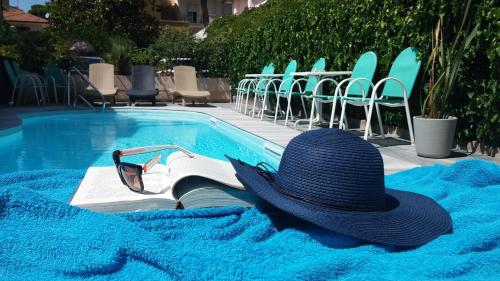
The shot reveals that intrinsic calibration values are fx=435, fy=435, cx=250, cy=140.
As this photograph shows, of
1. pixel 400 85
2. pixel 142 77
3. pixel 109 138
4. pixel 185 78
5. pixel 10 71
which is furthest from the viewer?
pixel 185 78

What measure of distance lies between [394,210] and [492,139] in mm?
2732

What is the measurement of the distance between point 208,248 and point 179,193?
537 millimetres

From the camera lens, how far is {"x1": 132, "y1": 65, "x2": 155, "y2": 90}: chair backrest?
11977 mm

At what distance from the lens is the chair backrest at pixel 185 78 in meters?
12.1

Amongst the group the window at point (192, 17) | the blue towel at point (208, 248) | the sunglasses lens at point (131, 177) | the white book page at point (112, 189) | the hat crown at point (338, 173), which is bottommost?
the blue towel at point (208, 248)

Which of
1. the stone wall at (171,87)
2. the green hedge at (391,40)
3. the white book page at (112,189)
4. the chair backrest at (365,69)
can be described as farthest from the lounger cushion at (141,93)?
the white book page at (112,189)

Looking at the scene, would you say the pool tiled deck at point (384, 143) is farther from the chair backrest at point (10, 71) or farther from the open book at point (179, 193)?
the open book at point (179, 193)

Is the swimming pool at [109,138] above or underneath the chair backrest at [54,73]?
underneath

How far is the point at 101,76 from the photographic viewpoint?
1151cm

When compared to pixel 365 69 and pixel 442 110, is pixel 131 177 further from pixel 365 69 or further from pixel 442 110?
pixel 365 69

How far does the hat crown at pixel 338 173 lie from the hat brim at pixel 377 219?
4 centimetres

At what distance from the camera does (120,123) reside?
9078 millimetres

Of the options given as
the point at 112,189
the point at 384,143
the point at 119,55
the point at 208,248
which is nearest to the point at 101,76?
the point at 119,55

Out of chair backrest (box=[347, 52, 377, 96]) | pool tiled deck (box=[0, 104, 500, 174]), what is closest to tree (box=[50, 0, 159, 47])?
pool tiled deck (box=[0, 104, 500, 174])
